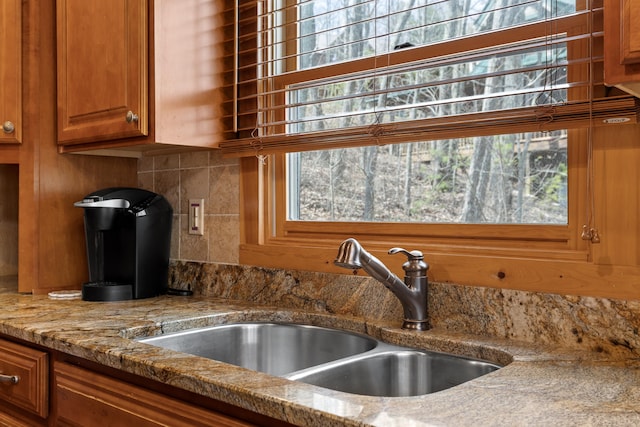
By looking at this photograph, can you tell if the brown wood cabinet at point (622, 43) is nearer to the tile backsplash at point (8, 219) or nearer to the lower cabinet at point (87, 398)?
the lower cabinet at point (87, 398)

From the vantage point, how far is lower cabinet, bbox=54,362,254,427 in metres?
1.16

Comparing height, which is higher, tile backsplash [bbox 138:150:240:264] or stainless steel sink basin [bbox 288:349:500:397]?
tile backsplash [bbox 138:150:240:264]

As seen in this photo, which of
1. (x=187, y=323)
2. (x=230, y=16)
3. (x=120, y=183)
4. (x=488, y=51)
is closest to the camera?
(x=488, y=51)

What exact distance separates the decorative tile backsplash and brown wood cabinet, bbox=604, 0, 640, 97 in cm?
49

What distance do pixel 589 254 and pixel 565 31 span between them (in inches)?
19.6

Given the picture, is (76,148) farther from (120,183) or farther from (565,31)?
(565,31)

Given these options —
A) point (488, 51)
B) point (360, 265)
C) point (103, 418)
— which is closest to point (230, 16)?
point (488, 51)

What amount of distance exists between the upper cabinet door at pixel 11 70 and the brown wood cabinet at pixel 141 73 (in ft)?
0.53

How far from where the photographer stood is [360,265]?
4.52ft

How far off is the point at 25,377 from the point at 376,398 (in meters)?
1.02

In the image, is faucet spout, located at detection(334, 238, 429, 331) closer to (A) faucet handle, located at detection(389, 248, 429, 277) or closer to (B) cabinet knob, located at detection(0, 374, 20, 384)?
(A) faucet handle, located at detection(389, 248, 429, 277)

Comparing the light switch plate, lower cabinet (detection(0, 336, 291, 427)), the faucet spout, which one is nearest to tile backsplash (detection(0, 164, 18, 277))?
the light switch plate

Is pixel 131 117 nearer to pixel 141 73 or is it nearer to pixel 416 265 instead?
pixel 141 73

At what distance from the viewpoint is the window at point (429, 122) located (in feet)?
4.50
